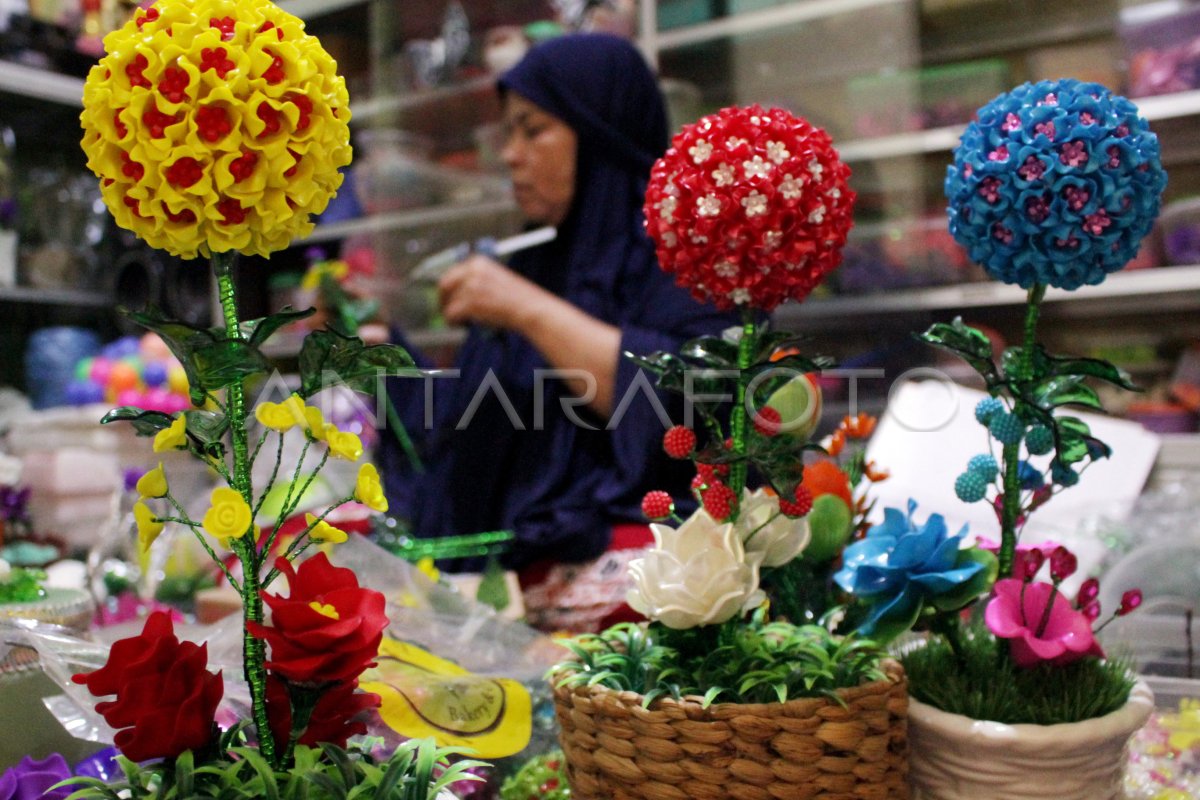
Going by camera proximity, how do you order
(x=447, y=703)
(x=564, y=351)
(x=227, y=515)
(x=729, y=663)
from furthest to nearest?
(x=564, y=351)
(x=447, y=703)
(x=729, y=663)
(x=227, y=515)

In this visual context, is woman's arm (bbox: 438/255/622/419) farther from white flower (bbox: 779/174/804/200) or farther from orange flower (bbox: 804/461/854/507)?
white flower (bbox: 779/174/804/200)

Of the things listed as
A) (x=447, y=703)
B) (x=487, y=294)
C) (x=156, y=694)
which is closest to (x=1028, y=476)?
(x=447, y=703)

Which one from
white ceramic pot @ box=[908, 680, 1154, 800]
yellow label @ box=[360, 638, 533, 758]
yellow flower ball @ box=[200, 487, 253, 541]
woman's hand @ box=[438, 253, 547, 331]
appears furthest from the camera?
woman's hand @ box=[438, 253, 547, 331]

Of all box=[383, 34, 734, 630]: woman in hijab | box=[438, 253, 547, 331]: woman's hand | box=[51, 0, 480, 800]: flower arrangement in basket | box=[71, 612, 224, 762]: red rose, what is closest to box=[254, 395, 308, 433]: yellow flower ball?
box=[51, 0, 480, 800]: flower arrangement in basket

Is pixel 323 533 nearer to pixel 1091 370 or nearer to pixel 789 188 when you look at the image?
pixel 789 188

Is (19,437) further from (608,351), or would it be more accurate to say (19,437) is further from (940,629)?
(940,629)

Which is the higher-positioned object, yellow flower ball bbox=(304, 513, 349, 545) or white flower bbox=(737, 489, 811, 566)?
yellow flower ball bbox=(304, 513, 349, 545)

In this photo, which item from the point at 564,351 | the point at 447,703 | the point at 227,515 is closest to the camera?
the point at 227,515

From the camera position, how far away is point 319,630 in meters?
0.42

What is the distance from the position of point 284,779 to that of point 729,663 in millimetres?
216

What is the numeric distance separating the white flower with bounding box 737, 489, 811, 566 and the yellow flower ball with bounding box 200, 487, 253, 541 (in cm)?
25

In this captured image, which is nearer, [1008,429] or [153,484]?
[153,484]

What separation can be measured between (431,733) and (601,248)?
0.87m

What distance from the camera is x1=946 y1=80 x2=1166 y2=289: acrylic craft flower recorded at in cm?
53
